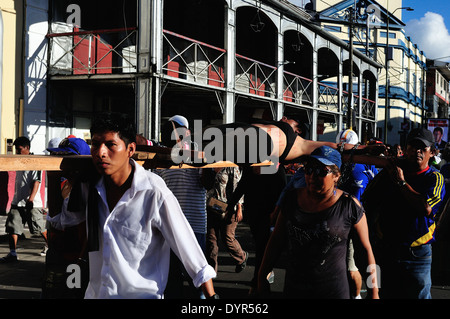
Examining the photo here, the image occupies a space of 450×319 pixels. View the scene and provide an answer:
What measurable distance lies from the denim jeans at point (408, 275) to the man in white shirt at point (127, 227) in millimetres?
1912

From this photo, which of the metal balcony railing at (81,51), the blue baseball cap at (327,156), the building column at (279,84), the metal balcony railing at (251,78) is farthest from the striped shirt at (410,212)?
the building column at (279,84)

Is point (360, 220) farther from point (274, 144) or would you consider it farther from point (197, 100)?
point (197, 100)

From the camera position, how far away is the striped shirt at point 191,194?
4.99 m

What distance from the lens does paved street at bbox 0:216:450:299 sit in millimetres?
5402

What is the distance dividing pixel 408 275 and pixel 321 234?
119 centimetres

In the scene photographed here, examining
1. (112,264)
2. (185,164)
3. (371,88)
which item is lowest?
(112,264)

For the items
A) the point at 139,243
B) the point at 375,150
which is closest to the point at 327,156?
the point at 375,150

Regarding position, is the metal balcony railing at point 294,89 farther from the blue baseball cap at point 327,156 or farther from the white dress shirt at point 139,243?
the white dress shirt at point 139,243

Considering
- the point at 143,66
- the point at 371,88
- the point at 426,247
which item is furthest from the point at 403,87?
the point at 426,247

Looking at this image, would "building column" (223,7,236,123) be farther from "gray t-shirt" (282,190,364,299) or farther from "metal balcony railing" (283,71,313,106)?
"gray t-shirt" (282,190,364,299)

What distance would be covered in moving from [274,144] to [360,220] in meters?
1.08

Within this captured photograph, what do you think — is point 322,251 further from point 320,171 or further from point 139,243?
point 139,243
